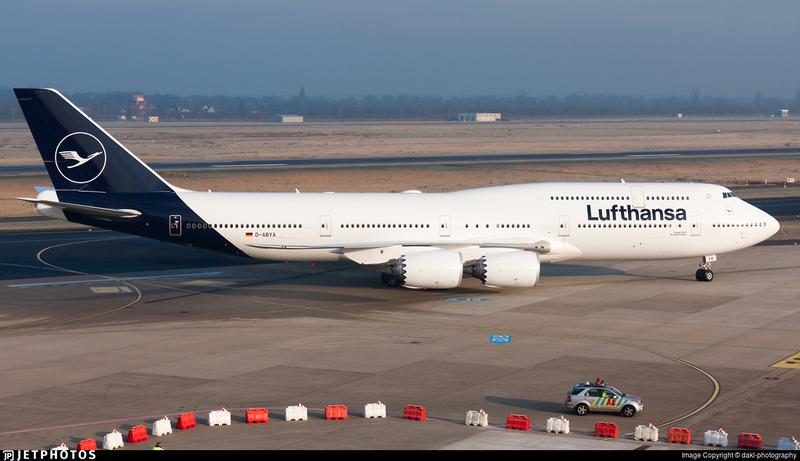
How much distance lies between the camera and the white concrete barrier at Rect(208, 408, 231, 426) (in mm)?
29109

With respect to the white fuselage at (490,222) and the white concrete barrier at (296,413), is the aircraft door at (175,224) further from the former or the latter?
the white concrete barrier at (296,413)

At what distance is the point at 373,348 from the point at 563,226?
1706cm

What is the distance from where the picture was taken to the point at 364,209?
53344 mm

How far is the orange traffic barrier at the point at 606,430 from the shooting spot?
92.0 feet

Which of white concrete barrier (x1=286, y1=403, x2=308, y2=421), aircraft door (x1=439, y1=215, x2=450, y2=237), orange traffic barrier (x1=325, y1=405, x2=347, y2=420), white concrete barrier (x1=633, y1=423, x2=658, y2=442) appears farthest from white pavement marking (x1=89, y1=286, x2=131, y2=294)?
white concrete barrier (x1=633, y1=423, x2=658, y2=442)

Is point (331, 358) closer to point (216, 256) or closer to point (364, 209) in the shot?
point (364, 209)

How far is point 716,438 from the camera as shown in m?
27.0

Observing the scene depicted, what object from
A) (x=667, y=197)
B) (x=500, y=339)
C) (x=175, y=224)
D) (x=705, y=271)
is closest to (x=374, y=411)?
(x=500, y=339)

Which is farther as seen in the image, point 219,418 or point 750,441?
point 219,418

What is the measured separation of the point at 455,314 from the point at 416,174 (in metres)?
66.6

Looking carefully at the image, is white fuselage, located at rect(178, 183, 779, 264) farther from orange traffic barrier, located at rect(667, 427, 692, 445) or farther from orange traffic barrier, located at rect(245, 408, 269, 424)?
orange traffic barrier, located at rect(667, 427, 692, 445)

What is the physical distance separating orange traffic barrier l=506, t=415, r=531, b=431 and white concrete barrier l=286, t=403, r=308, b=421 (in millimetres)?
5695

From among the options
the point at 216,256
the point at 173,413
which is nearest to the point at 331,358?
the point at 173,413

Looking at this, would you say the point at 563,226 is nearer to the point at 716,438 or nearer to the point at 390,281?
the point at 390,281
